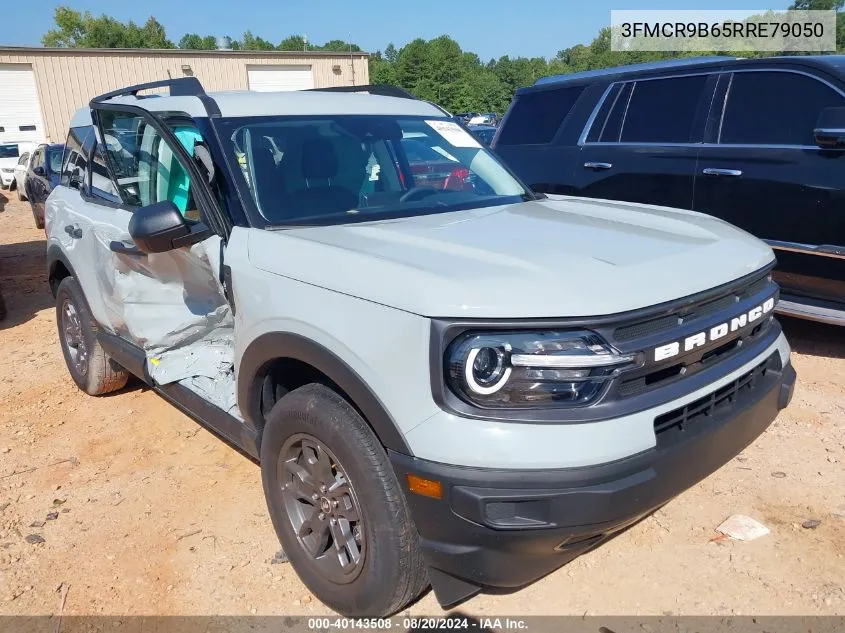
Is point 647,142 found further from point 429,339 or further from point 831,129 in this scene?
point 429,339

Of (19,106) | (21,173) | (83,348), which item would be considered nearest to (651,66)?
(83,348)

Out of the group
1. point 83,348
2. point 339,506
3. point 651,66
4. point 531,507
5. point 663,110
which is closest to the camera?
point 531,507

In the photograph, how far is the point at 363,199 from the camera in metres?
3.14

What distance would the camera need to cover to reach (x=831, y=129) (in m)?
4.32

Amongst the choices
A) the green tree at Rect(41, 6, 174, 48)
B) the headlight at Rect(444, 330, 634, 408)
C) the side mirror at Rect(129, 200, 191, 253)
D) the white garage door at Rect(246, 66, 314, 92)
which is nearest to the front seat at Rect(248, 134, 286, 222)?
the side mirror at Rect(129, 200, 191, 253)

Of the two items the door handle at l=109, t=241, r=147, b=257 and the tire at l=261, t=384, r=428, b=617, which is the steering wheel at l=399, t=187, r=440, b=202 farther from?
the door handle at l=109, t=241, r=147, b=257

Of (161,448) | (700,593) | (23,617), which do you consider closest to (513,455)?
(700,593)

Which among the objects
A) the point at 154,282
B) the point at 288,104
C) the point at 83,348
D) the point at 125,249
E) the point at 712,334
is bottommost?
the point at 83,348

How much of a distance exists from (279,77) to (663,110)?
91.6 ft

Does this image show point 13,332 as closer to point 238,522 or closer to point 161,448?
→ point 161,448

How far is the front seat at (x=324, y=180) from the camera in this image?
2.94 meters

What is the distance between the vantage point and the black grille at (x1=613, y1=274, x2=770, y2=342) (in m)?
2.08

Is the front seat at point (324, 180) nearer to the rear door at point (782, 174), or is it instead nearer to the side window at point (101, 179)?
the side window at point (101, 179)

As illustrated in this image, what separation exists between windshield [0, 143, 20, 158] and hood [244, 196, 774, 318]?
2331 centimetres
